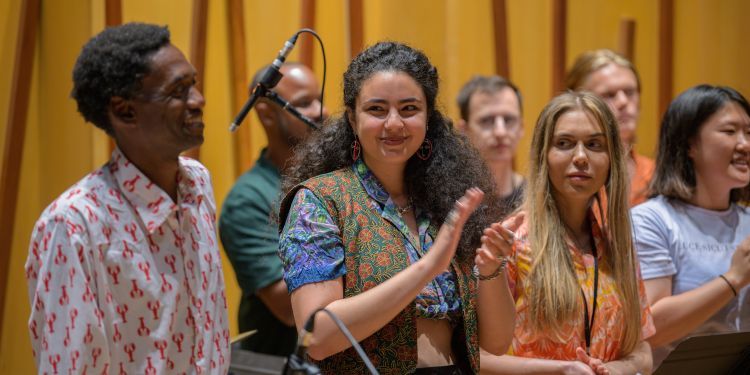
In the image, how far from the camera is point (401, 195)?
6.68 ft

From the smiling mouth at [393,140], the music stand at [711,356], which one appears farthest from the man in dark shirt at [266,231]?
the music stand at [711,356]

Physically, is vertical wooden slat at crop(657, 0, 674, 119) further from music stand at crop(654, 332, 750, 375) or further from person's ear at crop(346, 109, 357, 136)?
person's ear at crop(346, 109, 357, 136)

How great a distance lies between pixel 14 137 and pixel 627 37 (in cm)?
313

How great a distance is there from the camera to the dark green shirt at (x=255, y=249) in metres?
2.91

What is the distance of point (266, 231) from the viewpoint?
9.75 feet

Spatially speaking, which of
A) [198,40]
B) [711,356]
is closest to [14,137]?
[198,40]

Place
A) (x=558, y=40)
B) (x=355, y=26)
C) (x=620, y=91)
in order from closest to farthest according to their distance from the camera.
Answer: (x=620, y=91) < (x=355, y=26) < (x=558, y=40)

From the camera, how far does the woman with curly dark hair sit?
5.81ft

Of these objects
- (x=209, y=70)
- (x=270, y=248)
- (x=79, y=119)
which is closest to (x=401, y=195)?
(x=270, y=248)

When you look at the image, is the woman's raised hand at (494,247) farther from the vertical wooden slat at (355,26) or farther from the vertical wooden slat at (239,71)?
the vertical wooden slat at (355,26)

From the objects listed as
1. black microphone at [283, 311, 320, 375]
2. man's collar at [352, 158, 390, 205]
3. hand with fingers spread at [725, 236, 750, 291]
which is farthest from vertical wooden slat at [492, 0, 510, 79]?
A: black microphone at [283, 311, 320, 375]

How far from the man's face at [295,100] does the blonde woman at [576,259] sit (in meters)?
1.01

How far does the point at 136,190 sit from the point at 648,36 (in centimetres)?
362

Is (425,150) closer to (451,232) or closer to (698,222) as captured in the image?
(451,232)
